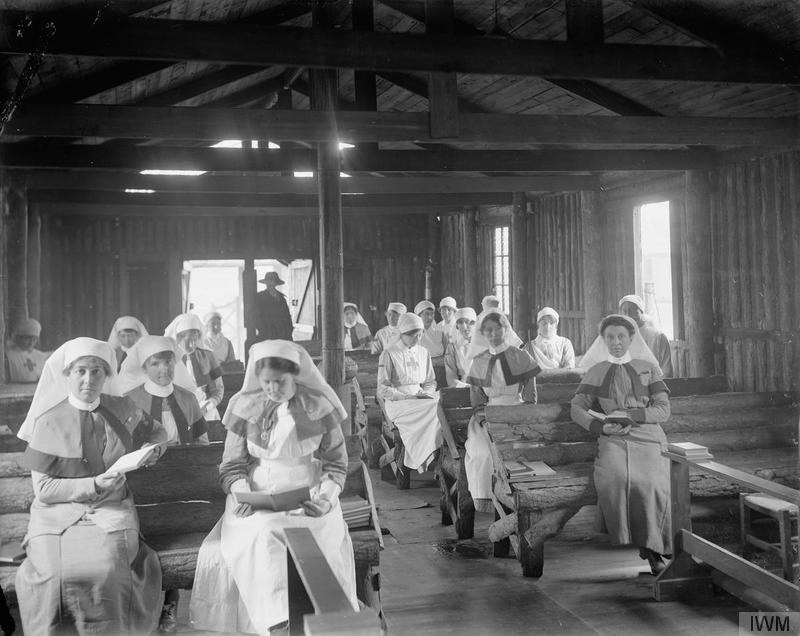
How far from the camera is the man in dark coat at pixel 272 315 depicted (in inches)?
528

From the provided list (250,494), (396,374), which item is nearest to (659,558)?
(250,494)

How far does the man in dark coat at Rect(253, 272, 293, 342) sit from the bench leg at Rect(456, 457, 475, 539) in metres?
6.28

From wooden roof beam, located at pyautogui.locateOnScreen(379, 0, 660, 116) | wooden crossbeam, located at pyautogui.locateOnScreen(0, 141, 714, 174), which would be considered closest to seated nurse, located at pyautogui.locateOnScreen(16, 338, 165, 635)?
wooden crossbeam, located at pyautogui.locateOnScreen(0, 141, 714, 174)

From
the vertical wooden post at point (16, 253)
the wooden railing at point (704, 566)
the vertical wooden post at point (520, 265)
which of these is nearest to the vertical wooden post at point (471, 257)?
the vertical wooden post at point (520, 265)

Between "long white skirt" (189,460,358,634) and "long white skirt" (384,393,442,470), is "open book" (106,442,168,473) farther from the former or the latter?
"long white skirt" (384,393,442,470)

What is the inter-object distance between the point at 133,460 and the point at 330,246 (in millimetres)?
4440

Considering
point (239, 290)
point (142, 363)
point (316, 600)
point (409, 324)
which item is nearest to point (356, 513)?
point (142, 363)

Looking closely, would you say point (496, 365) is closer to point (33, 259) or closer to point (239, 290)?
point (33, 259)

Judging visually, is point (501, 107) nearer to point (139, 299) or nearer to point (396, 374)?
point (396, 374)

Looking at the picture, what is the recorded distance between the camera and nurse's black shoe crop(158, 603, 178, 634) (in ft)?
17.4

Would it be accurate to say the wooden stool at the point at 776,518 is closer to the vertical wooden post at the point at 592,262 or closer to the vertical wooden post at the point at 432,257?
the vertical wooden post at the point at 592,262

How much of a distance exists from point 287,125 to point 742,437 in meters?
5.18

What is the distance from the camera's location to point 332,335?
341 inches

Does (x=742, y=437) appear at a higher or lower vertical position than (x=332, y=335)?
lower
